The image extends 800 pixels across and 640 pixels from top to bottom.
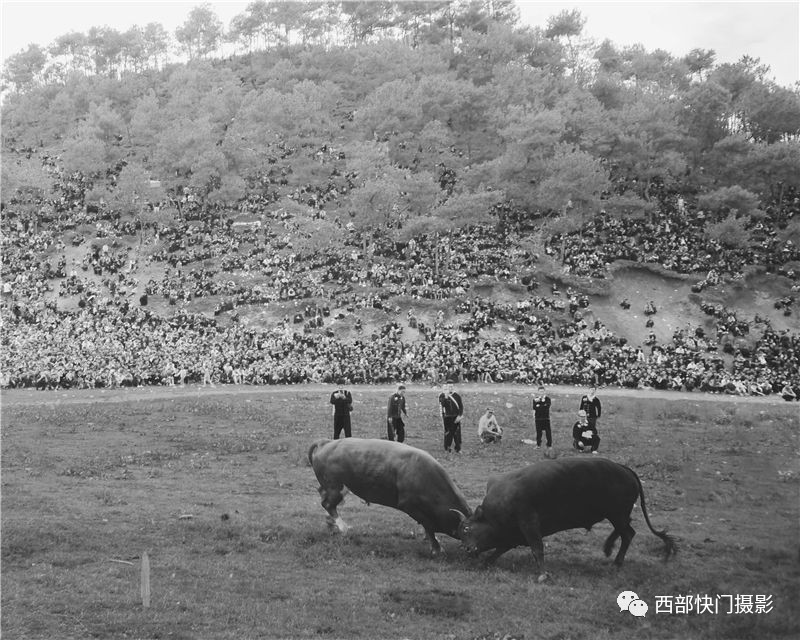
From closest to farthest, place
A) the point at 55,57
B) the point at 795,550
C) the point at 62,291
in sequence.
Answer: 1. the point at 795,550
2. the point at 62,291
3. the point at 55,57

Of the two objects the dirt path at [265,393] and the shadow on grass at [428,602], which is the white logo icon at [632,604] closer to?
the shadow on grass at [428,602]

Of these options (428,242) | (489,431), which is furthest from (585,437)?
(428,242)

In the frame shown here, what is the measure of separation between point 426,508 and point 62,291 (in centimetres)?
6503

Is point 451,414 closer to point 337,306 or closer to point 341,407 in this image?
point 341,407

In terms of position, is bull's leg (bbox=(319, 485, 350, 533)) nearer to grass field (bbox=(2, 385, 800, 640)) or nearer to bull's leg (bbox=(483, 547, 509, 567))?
grass field (bbox=(2, 385, 800, 640))

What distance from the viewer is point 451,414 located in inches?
1059

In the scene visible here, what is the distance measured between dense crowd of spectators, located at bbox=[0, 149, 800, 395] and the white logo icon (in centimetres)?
3589

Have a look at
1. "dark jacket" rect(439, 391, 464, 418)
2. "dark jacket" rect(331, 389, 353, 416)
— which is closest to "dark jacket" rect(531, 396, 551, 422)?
"dark jacket" rect(439, 391, 464, 418)

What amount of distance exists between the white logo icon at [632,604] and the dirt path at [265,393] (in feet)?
101

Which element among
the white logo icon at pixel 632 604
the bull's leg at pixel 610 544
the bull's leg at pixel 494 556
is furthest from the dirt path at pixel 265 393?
the white logo icon at pixel 632 604

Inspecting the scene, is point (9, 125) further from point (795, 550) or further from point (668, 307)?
point (795, 550)

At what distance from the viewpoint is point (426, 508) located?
16.2 m

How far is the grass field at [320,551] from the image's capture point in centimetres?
1295

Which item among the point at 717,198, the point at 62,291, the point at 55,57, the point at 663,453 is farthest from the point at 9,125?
the point at 663,453
